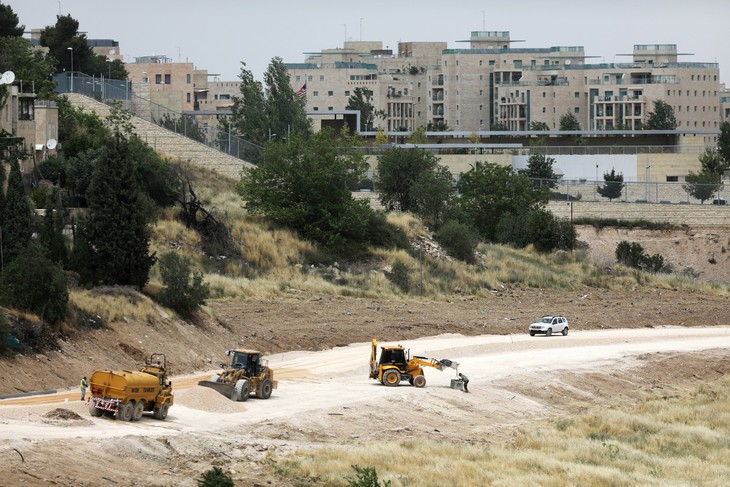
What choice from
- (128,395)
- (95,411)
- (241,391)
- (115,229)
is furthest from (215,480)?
(115,229)

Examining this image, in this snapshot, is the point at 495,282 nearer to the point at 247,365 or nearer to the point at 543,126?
the point at 247,365

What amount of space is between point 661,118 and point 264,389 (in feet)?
482

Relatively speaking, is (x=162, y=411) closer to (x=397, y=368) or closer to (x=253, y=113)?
(x=397, y=368)

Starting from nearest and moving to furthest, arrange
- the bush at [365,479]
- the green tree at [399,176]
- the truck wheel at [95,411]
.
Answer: the bush at [365,479], the truck wheel at [95,411], the green tree at [399,176]

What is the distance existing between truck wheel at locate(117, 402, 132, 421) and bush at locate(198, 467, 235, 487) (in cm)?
622

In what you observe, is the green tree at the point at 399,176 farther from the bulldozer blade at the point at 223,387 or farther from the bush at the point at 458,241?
the bulldozer blade at the point at 223,387

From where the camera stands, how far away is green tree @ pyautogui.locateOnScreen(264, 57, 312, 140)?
4648 inches

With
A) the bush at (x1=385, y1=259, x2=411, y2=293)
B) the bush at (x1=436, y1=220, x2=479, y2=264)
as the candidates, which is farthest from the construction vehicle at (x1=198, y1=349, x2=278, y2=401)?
the bush at (x1=436, y1=220, x2=479, y2=264)

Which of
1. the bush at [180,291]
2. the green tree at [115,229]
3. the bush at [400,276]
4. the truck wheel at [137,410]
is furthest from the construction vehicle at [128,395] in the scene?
the bush at [400,276]

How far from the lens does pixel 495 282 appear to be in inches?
3000

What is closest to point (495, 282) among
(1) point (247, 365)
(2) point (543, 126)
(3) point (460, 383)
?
(3) point (460, 383)

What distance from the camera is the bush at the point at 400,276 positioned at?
2815 inches

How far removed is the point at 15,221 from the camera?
5312 centimetres

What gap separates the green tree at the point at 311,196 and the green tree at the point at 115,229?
2076cm
